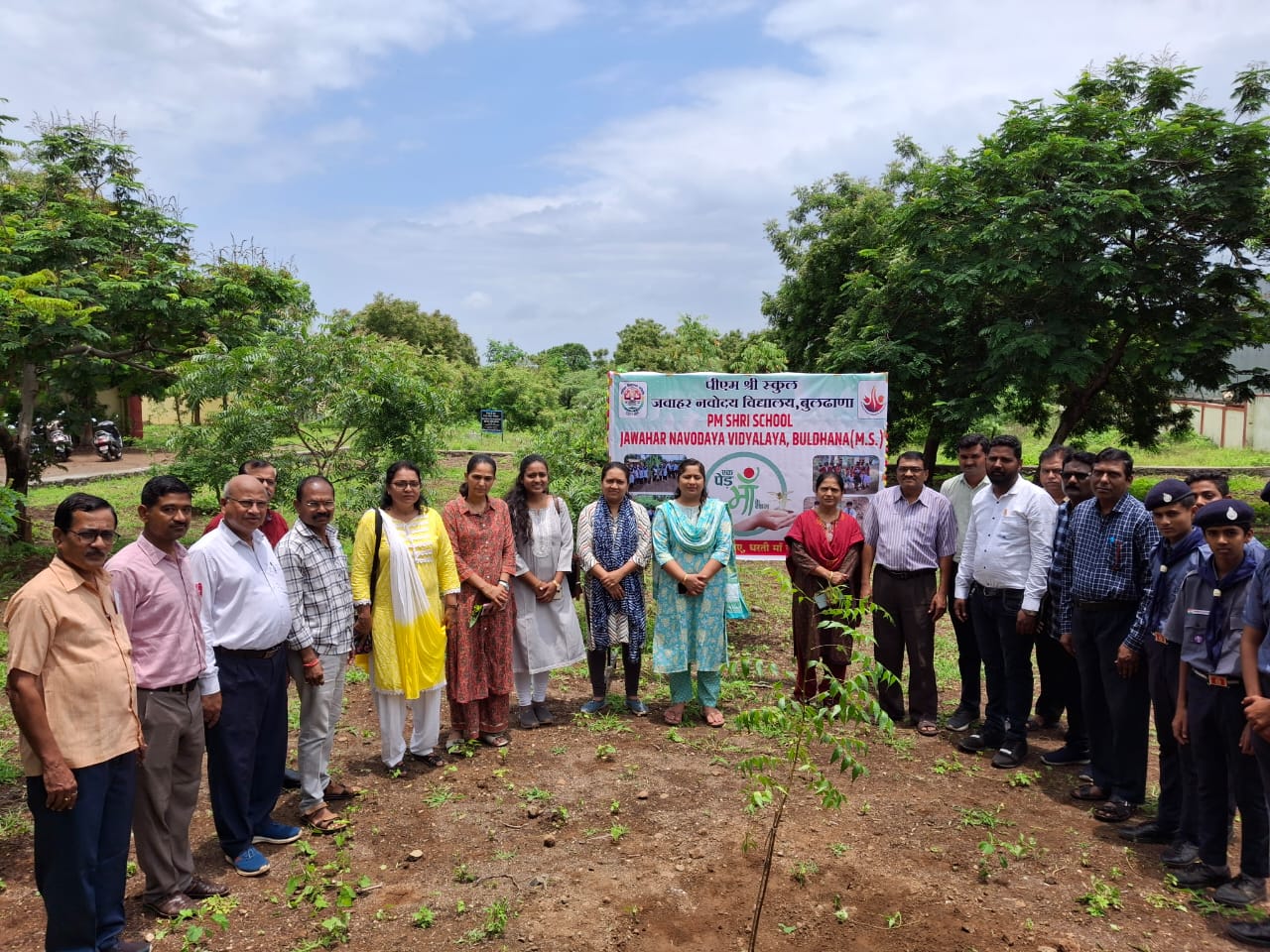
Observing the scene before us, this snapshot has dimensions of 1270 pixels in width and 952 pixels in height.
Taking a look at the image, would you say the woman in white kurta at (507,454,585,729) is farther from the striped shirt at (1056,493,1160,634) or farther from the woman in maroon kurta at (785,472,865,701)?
the striped shirt at (1056,493,1160,634)

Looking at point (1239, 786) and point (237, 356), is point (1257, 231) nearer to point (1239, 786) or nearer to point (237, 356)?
point (1239, 786)

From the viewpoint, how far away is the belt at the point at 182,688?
335 cm

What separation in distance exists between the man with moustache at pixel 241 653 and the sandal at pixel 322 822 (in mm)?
335

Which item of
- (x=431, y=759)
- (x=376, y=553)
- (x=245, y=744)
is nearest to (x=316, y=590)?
(x=376, y=553)

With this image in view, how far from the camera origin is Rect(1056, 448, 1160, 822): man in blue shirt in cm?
437

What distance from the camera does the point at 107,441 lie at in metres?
23.5

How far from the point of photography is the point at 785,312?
20938mm

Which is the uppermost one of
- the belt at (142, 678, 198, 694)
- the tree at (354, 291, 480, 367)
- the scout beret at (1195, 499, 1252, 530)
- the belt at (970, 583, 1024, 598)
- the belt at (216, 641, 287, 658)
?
the tree at (354, 291, 480, 367)

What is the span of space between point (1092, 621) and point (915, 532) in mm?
1210

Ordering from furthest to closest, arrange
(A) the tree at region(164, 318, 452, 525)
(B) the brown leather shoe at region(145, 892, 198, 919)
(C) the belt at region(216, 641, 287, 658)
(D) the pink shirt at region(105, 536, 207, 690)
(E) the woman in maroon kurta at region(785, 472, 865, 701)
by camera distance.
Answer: (A) the tree at region(164, 318, 452, 525) < (E) the woman in maroon kurta at region(785, 472, 865, 701) < (C) the belt at region(216, 641, 287, 658) < (B) the brown leather shoe at region(145, 892, 198, 919) < (D) the pink shirt at region(105, 536, 207, 690)

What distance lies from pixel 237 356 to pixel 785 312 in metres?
15.1

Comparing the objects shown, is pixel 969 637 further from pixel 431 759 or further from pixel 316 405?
pixel 316 405

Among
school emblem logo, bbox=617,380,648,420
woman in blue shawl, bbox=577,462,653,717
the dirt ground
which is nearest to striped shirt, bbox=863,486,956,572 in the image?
the dirt ground

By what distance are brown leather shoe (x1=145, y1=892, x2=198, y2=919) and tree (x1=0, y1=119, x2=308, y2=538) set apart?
7355mm
